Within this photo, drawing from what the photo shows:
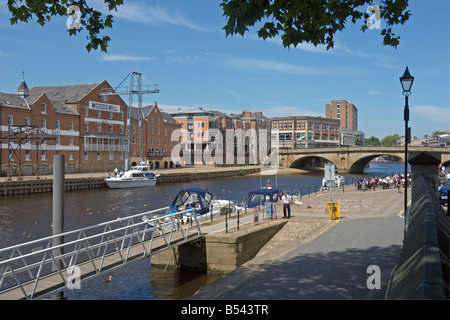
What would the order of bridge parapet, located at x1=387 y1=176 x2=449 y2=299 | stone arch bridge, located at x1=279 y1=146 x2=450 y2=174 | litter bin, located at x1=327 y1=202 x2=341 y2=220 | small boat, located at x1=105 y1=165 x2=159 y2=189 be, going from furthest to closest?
stone arch bridge, located at x1=279 y1=146 x2=450 y2=174
small boat, located at x1=105 y1=165 x2=159 y2=189
litter bin, located at x1=327 y1=202 x2=341 y2=220
bridge parapet, located at x1=387 y1=176 x2=449 y2=299

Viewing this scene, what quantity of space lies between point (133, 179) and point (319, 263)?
49085 mm

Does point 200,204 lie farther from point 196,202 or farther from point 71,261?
point 71,261

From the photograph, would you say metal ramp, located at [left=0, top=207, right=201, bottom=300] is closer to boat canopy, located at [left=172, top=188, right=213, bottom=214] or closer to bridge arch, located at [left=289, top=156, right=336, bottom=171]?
boat canopy, located at [left=172, top=188, right=213, bottom=214]

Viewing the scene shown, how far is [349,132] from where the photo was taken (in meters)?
189

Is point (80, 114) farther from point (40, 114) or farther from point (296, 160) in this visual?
point (296, 160)

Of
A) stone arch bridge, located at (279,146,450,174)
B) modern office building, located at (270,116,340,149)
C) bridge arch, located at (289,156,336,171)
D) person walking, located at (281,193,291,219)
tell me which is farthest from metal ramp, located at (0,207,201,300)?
modern office building, located at (270,116,340,149)

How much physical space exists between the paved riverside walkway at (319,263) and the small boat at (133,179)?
38.9 metres

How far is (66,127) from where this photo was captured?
217 ft

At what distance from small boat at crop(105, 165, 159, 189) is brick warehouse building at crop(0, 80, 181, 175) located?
32.2 feet

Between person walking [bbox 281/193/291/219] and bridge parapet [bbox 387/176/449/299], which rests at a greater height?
bridge parapet [bbox 387/176/449/299]

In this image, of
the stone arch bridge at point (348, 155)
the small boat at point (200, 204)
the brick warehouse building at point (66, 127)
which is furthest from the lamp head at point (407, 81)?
the stone arch bridge at point (348, 155)

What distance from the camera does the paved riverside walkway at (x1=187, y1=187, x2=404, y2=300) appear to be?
1118 centimetres

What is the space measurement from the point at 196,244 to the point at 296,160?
9718 centimetres

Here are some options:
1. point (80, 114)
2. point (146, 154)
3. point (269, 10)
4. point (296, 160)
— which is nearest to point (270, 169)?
point (296, 160)
